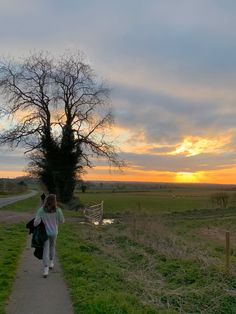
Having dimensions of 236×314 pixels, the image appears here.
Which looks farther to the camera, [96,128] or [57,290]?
[96,128]

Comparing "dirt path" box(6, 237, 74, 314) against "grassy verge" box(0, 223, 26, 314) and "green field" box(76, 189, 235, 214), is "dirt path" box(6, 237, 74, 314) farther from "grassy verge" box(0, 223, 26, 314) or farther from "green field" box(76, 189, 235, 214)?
"green field" box(76, 189, 235, 214)

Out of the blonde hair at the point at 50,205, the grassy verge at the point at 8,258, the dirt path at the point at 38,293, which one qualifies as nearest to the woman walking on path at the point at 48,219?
the blonde hair at the point at 50,205

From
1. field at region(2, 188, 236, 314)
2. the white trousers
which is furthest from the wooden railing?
the white trousers

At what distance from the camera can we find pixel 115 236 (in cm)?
2294

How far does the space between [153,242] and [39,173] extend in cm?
3792

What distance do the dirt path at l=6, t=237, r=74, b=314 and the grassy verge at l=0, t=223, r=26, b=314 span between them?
0.14 meters

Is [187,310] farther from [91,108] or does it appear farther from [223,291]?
[91,108]

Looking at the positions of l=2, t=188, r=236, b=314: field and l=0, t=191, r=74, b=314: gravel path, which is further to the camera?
l=2, t=188, r=236, b=314: field

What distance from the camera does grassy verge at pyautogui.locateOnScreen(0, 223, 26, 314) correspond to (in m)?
10.3

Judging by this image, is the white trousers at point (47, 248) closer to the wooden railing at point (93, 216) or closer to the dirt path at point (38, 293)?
the dirt path at point (38, 293)

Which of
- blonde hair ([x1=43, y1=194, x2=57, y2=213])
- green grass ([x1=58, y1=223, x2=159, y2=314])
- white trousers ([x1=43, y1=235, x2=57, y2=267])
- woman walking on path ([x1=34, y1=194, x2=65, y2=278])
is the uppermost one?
blonde hair ([x1=43, y1=194, x2=57, y2=213])

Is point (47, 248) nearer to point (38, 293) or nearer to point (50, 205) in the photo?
point (50, 205)

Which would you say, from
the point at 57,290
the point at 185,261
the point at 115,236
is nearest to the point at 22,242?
the point at 115,236

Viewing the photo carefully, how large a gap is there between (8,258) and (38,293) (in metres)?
4.97
